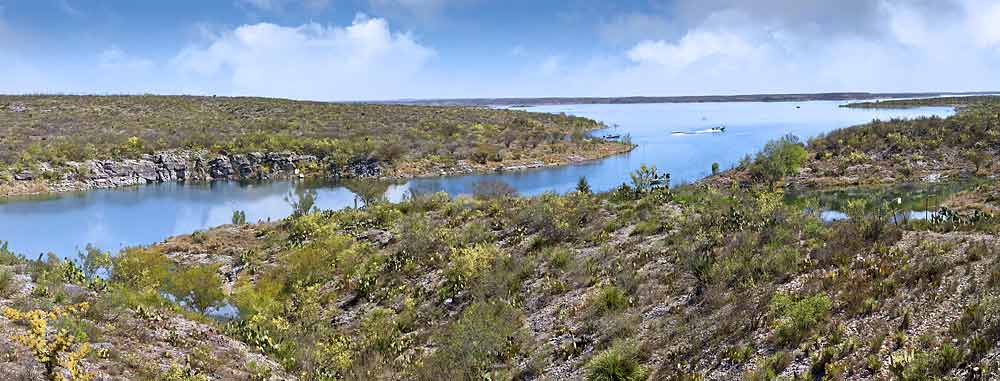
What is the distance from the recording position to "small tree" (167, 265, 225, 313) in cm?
2616

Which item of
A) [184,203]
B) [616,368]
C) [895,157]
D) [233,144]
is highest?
[233,144]

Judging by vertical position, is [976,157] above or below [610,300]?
above

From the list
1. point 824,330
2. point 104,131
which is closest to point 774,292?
point 824,330

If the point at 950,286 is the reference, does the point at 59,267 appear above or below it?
below

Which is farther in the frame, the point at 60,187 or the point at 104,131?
the point at 104,131

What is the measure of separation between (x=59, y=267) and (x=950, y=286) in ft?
90.3

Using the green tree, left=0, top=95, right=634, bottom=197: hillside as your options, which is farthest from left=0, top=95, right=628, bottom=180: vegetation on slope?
the green tree

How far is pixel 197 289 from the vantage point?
87.2ft

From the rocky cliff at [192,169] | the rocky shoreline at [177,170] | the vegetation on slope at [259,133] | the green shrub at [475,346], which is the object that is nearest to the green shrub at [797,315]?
the green shrub at [475,346]

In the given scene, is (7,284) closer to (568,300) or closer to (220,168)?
(568,300)

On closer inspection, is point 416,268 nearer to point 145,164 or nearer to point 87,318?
point 87,318

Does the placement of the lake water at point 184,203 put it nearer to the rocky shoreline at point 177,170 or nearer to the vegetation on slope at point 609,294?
the rocky shoreline at point 177,170

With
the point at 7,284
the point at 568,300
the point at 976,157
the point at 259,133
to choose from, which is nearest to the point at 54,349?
the point at 7,284

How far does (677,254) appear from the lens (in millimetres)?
22156
